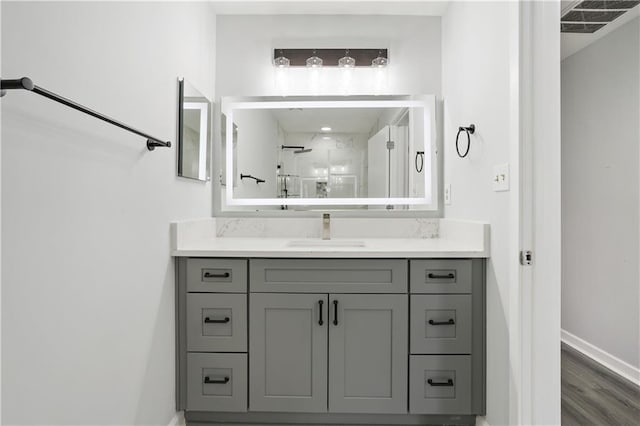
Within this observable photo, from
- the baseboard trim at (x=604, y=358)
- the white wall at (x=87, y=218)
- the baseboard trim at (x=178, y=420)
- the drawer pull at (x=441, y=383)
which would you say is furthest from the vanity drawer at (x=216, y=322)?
the baseboard trim at (x=604, y=358)

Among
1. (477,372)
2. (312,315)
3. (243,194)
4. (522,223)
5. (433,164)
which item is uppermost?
(433,164)

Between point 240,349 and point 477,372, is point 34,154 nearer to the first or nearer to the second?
point 240,349

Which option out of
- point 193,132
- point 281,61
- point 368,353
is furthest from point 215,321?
point 281,61

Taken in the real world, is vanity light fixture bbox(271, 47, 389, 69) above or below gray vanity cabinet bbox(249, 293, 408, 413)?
above

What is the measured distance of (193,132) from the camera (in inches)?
76.7

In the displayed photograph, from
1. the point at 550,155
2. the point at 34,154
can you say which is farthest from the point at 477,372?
the point at 34,154

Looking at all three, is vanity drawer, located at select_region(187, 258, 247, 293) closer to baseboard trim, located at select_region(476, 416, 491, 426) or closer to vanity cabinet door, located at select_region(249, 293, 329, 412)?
vanity cabinet door, located at select_region(249, 293, 329, 412)

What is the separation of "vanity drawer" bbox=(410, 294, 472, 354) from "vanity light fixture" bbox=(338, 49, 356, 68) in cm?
151

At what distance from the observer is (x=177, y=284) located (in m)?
1.76

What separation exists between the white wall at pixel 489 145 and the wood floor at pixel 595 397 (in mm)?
628

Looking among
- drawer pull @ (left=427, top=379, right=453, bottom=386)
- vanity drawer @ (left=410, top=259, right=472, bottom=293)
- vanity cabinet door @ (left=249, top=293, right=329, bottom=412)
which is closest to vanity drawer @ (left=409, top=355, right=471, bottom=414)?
drawer pull @ (left=427, top=379, right=453, bottom=386)

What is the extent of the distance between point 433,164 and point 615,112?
1.32 meters

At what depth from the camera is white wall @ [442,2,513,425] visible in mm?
1493

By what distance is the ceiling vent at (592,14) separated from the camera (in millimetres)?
2111
